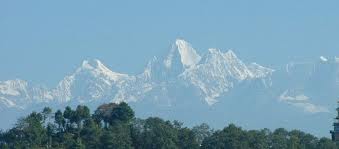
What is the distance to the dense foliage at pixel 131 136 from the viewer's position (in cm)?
13712

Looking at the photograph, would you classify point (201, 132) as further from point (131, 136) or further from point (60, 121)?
point (60, 121)

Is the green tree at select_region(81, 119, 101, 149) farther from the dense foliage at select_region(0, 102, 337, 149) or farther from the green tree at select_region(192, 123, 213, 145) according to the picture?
the green tree at select_region(192, 123, 213, 145)

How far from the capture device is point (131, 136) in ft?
463

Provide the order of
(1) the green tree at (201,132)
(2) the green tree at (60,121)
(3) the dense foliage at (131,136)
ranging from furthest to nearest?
(2) the green tree at (60,121)
(1) the green tree at (201,132)
(3) the dense foliage at (131,136)

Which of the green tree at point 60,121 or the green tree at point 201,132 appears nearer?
the green tree at point 201,132

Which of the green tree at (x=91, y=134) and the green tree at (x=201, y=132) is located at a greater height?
the green tree at (x=201, y=132)

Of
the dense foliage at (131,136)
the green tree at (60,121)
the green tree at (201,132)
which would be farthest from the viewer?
the green tree at (60,121)

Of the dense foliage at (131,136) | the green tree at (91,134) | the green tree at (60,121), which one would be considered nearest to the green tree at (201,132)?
the dense foliage at (131,136)

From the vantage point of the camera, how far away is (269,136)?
142 m

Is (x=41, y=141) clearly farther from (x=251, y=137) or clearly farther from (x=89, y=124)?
(x=251, y=137)

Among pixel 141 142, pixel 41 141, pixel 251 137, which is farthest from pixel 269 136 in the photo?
pixel 41 141

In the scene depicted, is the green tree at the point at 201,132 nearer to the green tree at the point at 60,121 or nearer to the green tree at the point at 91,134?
the green tree at the point at 91,134

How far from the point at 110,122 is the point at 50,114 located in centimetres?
677

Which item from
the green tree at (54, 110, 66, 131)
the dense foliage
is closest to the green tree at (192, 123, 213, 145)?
the dense foliage
